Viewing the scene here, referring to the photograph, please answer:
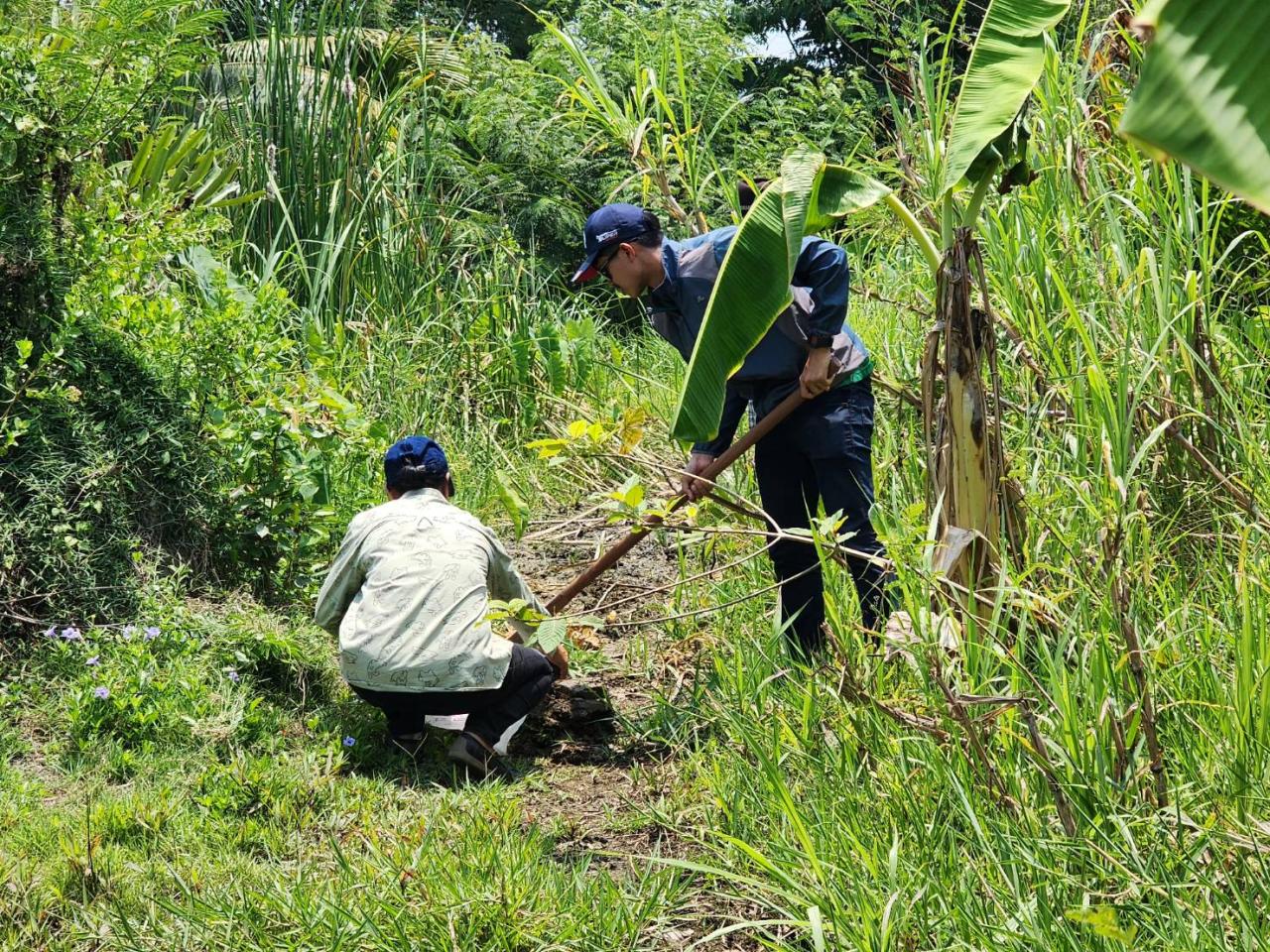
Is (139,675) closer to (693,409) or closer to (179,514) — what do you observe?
(179,514)

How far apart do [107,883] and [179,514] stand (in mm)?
2185

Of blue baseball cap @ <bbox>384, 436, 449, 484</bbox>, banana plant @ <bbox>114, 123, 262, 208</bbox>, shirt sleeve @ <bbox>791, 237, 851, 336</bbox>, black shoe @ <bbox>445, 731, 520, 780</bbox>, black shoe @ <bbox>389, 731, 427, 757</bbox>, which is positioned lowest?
black shoe @ <bbox>389, 731, 427, 757</bbox>

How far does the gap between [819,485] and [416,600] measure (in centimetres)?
149

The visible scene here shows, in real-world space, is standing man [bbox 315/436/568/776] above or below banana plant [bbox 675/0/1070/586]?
below

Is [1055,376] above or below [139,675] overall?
above

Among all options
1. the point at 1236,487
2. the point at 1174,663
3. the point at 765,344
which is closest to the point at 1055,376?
the point at 1236,487

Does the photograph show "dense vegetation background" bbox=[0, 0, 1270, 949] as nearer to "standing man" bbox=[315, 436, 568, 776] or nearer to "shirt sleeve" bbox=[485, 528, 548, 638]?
"standing man" bbox=[315, 436, 568, 776]

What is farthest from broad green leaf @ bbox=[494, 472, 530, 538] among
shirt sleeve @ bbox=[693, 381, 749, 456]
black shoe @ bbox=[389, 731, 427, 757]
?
black shoe @ bbox=[389, 731, 427, 757]

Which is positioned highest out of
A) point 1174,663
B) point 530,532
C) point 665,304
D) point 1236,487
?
point 1236,487

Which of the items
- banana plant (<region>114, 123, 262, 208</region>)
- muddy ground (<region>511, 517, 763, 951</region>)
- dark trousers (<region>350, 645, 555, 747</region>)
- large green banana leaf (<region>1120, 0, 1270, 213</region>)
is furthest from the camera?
banana plant (<region>114, 123, 262, 208</region>)

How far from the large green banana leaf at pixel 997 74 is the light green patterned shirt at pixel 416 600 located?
6.80 feet

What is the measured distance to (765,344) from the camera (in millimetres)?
4621

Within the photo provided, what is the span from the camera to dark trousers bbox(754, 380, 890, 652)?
15.1ft

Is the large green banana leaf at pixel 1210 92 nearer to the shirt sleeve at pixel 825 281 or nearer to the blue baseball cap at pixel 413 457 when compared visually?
the shirt sleeve at pixel 825 281
